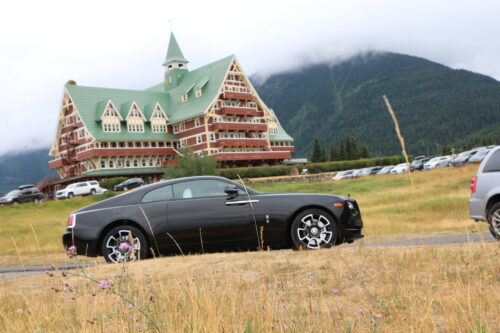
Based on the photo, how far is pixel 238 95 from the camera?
78062 millimetres

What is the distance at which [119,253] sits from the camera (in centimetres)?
938

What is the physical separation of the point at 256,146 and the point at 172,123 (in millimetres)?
12418

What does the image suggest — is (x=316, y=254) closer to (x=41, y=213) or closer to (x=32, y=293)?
(x=32, y=293)

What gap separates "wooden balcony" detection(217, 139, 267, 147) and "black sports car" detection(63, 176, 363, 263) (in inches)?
2471

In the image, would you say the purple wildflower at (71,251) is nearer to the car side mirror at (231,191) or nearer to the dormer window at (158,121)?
the car side mirror at (231,191)

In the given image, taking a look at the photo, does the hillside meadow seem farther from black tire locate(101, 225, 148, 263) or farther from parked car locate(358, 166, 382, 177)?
parked car locate(358, 166, 382, 177)

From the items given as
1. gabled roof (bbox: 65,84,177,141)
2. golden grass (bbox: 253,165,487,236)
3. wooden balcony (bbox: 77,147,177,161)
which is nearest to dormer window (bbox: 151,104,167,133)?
gabled roof (bbox: 65,84,177,141)

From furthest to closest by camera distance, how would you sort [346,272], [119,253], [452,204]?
1. [452,204]
2. [119,253]
3. [346,272]

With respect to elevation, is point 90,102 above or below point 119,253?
above

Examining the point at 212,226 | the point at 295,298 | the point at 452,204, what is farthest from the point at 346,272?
the point at 452,204

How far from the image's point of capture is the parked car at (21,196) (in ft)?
169

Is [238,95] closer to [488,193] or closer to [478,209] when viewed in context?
[478,209]

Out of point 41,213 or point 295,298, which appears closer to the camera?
point 295,298

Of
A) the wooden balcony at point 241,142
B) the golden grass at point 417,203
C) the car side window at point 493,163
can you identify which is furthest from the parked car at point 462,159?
the car side window at point 493,163
